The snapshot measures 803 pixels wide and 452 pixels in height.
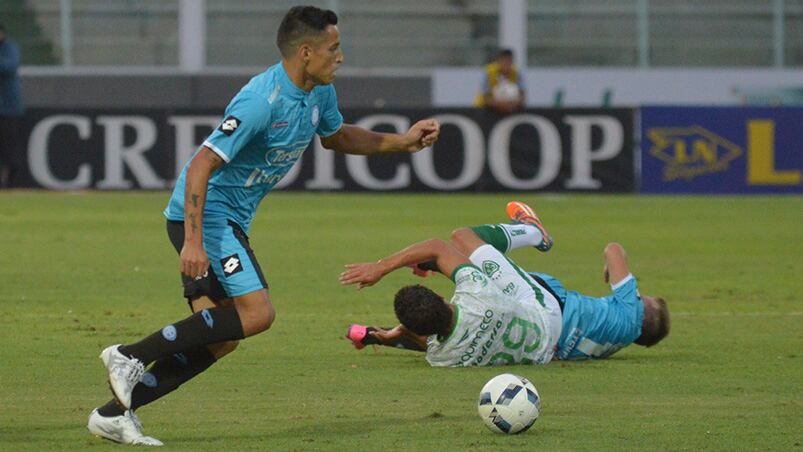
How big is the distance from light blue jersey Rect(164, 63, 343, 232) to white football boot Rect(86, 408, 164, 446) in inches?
37.1

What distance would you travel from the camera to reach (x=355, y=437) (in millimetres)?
6801

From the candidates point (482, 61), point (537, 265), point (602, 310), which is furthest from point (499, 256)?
point (482, 61)

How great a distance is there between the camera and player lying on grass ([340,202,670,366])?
8.52m

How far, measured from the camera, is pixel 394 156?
24703 millimetres

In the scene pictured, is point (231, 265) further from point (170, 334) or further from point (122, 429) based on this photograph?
point (122, 429)

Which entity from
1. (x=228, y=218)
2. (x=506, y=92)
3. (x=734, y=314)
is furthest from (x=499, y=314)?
(x=506, y=92)

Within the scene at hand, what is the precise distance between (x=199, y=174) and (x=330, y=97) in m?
1.06

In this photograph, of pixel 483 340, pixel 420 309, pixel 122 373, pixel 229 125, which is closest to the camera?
pixel 122 373

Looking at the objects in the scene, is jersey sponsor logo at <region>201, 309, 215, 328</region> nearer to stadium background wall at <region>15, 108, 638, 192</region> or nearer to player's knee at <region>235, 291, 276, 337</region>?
player's knee at <region>235, 291, 276, 337</region>

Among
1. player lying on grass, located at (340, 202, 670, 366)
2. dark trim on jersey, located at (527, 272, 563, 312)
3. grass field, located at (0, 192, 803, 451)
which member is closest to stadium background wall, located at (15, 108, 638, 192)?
grass field, located at (0, 192, 803, 451)

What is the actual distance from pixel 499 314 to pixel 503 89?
16.9 meters

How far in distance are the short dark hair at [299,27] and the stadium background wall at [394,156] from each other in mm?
17603

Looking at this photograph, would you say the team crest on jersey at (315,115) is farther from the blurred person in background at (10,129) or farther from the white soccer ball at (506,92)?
the blurred person in background at (10,129)

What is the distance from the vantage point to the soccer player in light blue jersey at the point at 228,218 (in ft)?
21.5
